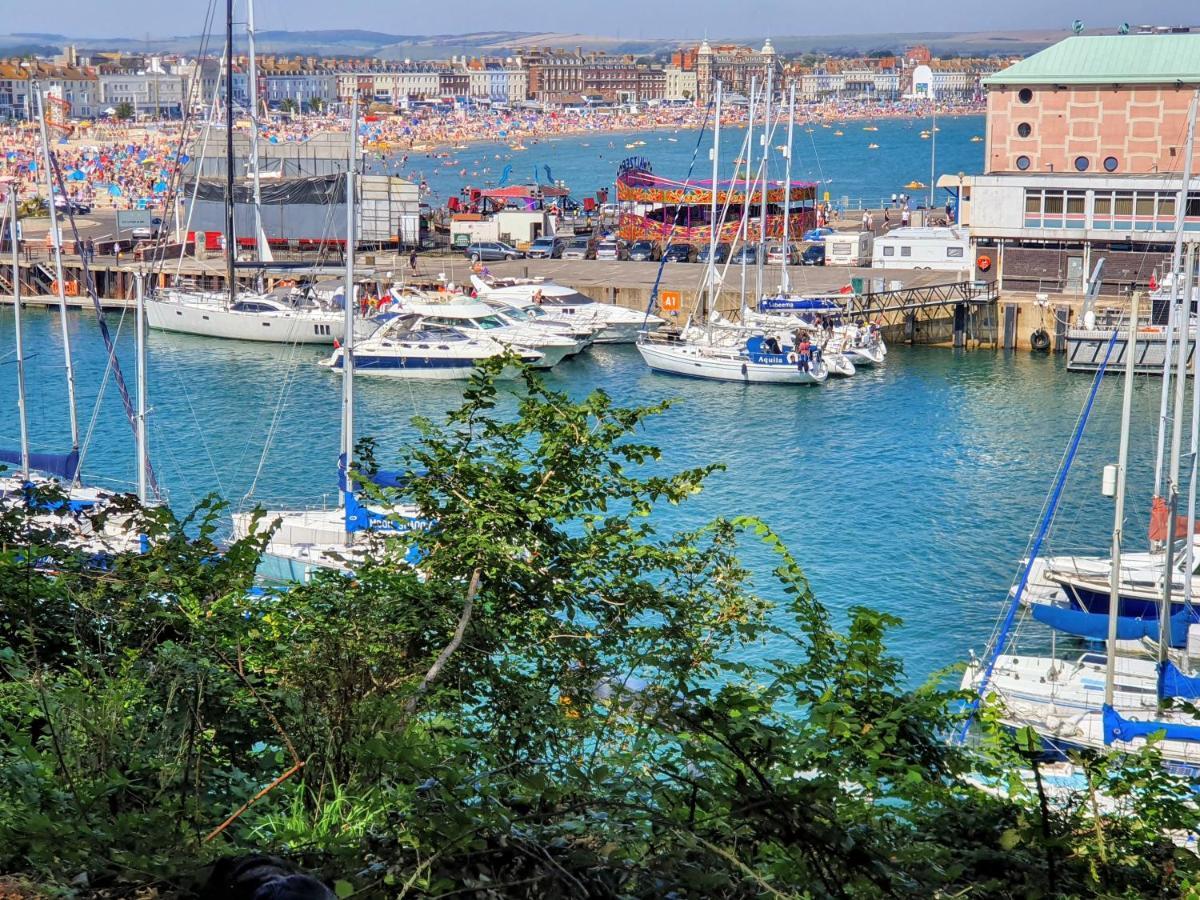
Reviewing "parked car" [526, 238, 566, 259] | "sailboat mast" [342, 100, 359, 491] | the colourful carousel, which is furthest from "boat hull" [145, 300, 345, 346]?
"sailboat mast" [342, 100, 359, 491]

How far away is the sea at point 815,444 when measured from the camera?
19.6 meters

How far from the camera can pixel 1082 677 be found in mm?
14430

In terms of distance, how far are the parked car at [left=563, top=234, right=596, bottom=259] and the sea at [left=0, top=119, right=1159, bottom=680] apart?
36.2 feet

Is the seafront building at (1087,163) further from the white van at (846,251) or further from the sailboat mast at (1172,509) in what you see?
the sailboat mast at (1172,509)

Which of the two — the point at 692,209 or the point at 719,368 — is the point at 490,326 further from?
the point at 692,209

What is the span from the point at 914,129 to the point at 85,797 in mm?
177465

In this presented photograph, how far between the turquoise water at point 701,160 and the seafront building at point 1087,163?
1271 inches

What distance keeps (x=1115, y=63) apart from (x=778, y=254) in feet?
36.3

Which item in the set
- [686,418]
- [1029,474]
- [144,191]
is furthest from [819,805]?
[144,191]

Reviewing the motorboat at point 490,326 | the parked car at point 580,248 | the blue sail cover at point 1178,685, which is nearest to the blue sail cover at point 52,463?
the blue sail cover at point 1178,685

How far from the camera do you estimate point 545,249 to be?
46.9 metres

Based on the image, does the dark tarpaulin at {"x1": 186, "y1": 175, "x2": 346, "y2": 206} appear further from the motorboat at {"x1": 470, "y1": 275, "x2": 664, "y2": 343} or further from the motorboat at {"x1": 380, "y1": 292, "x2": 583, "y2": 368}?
the motorboat at {"x1": 380, "y1": 292, "x2": 583, "y2": 368}

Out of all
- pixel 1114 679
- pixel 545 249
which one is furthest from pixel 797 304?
pixel 1114 679

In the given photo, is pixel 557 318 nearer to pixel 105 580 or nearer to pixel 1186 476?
pixel 1186 476
